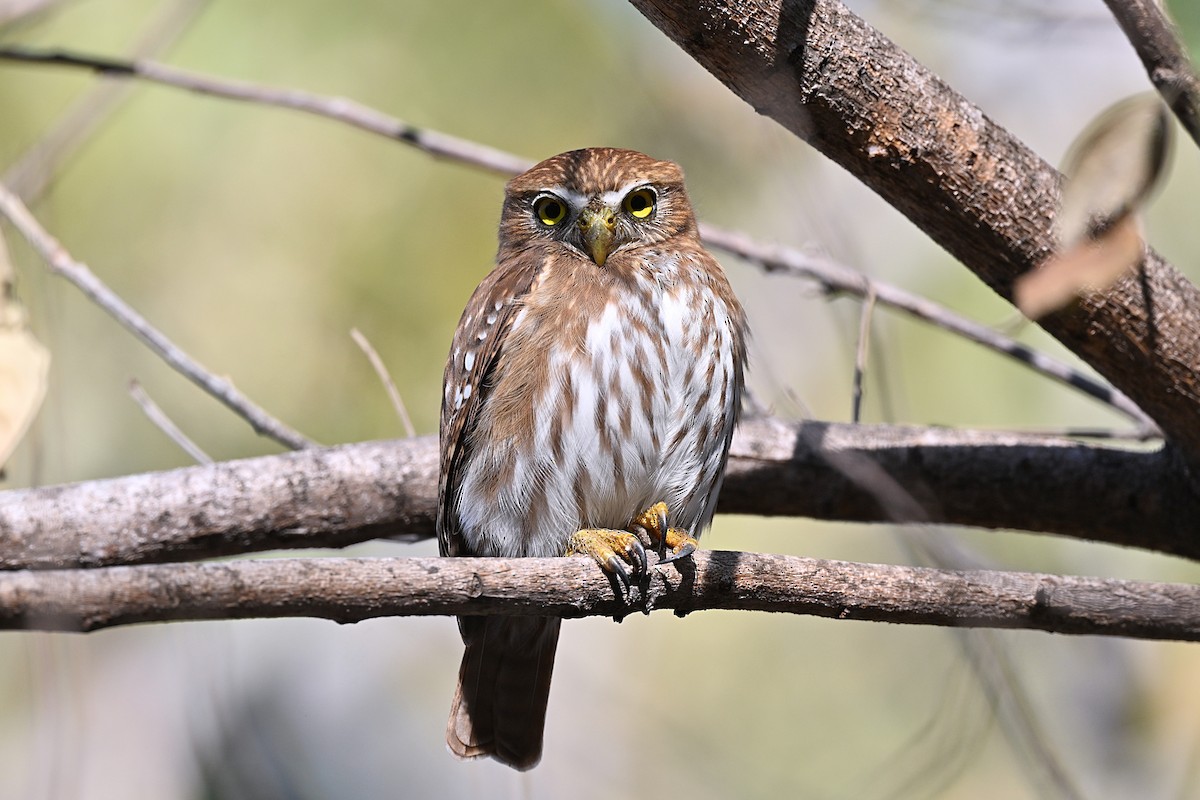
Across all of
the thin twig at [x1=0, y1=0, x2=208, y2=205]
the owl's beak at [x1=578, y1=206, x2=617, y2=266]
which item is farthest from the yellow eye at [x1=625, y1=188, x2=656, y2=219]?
the thin twig at [x1=0, y1=0, x2=208, y2=205]

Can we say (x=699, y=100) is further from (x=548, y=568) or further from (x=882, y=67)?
(x=548, y=568)

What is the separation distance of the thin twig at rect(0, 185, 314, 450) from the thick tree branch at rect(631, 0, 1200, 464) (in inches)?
79.4

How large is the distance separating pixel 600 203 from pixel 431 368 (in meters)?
2.86

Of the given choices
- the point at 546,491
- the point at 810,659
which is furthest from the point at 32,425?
the point at 810,659

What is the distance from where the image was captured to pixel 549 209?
12.5ft

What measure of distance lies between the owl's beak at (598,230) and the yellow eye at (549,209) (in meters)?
0.12

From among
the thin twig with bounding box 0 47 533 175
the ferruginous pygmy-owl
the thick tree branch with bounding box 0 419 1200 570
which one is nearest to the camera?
the ferruginous pygmy-owl

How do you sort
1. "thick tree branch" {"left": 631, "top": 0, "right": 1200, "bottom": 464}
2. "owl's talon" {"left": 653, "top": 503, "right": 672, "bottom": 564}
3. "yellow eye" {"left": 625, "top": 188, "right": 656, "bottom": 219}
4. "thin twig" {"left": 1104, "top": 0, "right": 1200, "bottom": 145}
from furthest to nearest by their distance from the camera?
"yellow eye" {"left": 625, "top": 188, "right": 656, "bottom": 219}, "owl's talon" {"left": 653, "top": 503, "right": 672, "bottom": 564}, "thick tree branch" {"left": 631, "top": 0, "right": 1200, "bottom": 464}, "thin twig" {"left": 1104, "top": 0, "right": 1200, "bottom": 145}

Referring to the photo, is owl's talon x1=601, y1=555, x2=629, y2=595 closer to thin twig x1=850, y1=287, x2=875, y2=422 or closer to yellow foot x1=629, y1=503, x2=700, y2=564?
yellow foot x1=629, y1=503, x2=700, y2=564

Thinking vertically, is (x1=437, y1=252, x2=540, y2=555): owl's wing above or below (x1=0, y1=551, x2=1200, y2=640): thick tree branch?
above

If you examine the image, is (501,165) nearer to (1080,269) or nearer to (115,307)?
(115,307)

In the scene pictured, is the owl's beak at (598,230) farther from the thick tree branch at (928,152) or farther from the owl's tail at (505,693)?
the owl's tail at (505,693)

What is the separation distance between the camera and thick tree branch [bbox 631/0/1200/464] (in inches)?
102

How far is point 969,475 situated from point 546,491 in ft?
4.63
